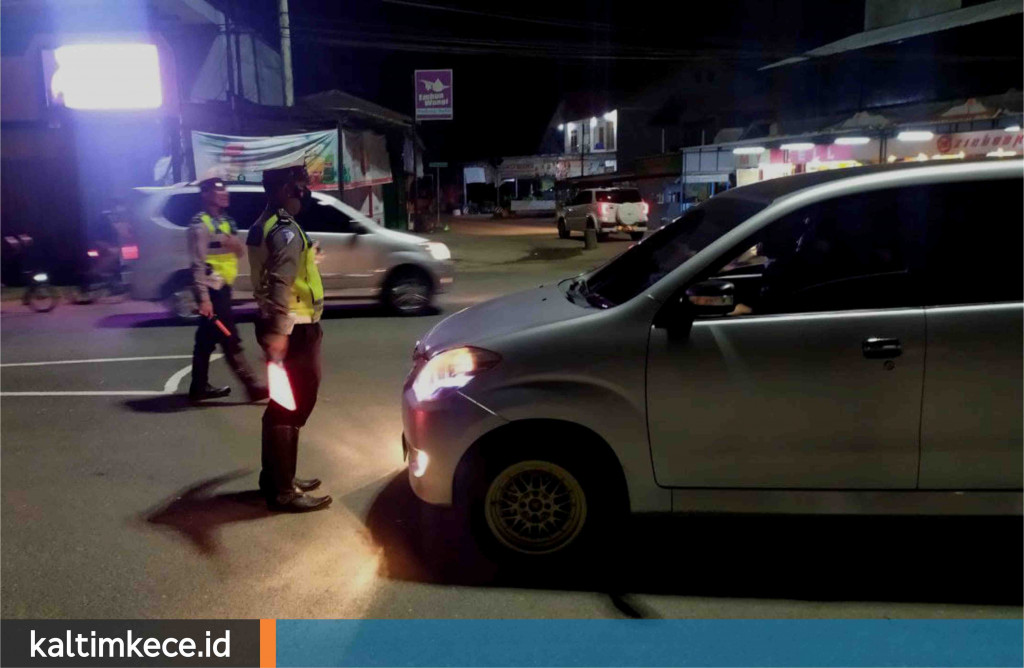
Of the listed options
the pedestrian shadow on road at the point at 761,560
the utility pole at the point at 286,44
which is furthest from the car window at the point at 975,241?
the utility pole at the point at 286,44

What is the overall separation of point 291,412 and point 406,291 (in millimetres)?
7392

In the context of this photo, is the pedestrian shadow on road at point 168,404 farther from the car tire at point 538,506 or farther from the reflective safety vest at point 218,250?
the car tire at point 538,506

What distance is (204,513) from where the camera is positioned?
5133 mm

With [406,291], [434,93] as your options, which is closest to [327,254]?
[406,291]

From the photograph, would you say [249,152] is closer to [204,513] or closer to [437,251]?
[437,251]

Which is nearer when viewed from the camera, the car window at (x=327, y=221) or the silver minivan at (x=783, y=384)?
the silver minivan at (x=783, y=384)

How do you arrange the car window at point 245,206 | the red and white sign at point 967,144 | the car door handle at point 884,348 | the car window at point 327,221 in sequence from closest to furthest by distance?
1. the car door handle at point 884,348
2. the car window at point 245,206
3. the car window at point 327,221
4. the red and white sign at point 967,144

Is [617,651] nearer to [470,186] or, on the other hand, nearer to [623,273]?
[623,273]

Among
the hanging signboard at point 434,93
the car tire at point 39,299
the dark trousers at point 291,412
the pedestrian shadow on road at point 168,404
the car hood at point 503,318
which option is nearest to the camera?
the car hood at point 503,318

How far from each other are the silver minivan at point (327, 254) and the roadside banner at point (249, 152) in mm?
6043

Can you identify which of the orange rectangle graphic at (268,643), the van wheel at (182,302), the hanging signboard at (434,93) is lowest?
the orange rectangle graphic at (268,643)

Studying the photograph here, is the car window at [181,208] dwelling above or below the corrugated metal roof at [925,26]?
below

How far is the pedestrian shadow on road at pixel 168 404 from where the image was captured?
739cm

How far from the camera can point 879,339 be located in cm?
388
